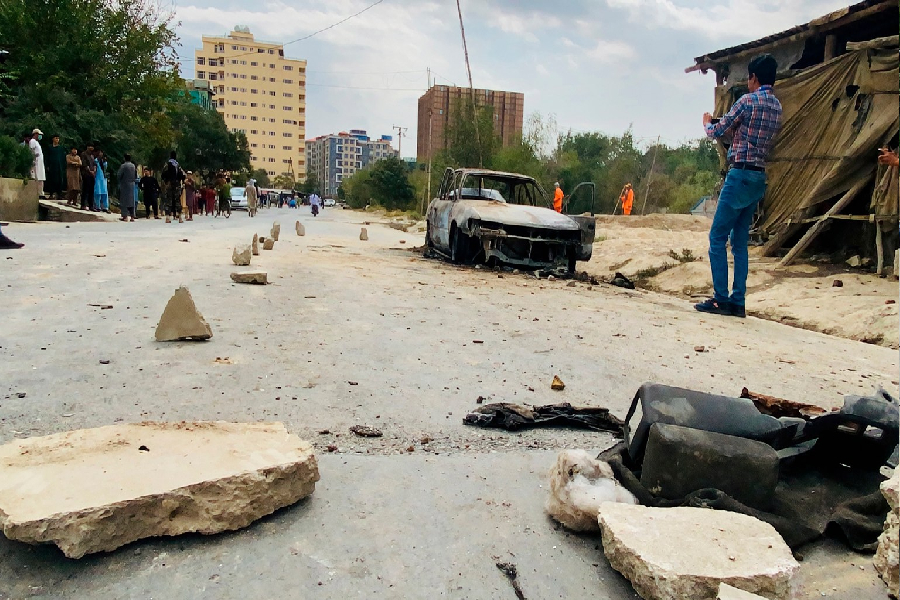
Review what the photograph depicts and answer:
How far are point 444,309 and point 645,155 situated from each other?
154 feet

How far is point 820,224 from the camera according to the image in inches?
358

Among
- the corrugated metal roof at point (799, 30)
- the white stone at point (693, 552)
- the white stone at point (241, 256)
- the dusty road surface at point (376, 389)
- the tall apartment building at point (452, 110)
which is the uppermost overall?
the tall apartment building at point (452, 110)

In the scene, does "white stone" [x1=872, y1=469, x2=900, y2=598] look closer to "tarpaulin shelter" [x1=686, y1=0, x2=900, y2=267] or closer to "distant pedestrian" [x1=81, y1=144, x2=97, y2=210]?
"tarpaulin shelter" [x1=686, y1=0, x2=900, y2=267]

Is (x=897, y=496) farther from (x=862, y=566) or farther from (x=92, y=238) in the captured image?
(x=92, y=238)

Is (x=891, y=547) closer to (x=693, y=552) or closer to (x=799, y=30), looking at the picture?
(x=693, y=552)

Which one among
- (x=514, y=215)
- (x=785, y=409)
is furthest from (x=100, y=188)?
(x=785, y=409)

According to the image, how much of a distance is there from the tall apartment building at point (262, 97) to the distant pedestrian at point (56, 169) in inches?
3848

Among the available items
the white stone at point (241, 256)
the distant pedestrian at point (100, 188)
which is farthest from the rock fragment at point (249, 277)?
the distant pedestrian at point (100, 188)

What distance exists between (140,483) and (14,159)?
1671 centimetres

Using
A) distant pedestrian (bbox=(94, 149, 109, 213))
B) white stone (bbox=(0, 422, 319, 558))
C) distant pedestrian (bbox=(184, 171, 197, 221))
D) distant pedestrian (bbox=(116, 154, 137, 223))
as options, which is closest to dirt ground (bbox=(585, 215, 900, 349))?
white stone (bbox=(0, 422, 319, 558))

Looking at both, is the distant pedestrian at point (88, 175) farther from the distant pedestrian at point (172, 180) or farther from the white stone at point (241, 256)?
the white stone at point (241, 256)

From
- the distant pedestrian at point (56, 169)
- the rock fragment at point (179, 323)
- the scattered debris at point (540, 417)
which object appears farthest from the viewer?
the distant pedestrian at point (56, 169)

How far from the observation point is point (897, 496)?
5.31ft

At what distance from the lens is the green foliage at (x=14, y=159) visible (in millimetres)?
A: 14909
